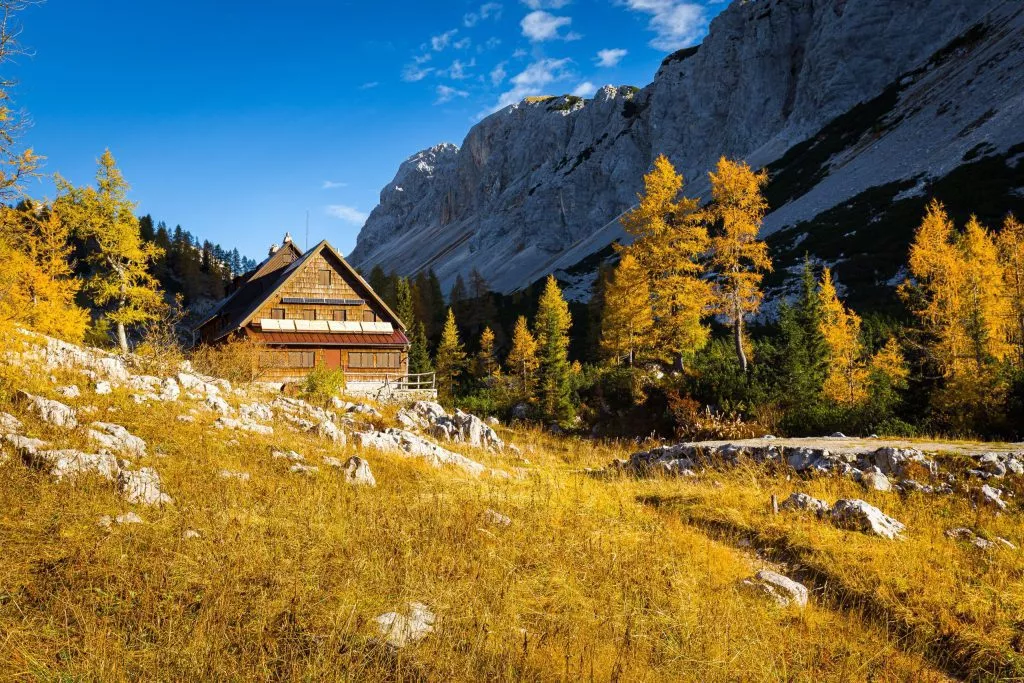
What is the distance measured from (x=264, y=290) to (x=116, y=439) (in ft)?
98.2

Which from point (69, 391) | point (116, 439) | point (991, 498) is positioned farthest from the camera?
point (991, 498)

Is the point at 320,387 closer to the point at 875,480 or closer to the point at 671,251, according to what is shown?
the point at 671,251

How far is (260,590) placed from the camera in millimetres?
4582

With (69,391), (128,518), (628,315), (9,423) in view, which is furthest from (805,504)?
(628,315)

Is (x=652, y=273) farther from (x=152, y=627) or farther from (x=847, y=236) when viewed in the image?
(x=847, y=236)

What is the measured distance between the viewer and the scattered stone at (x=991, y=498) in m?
8.97

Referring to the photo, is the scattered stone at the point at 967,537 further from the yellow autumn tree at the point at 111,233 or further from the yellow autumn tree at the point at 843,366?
the yellow autumn tree at the point at 111,233

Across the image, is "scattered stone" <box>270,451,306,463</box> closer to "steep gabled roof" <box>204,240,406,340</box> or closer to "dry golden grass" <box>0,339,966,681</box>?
"dry golden grass" <box>0,339,966,681</box>

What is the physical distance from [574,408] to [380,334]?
13466 mm

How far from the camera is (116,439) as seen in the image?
7430 millimetres

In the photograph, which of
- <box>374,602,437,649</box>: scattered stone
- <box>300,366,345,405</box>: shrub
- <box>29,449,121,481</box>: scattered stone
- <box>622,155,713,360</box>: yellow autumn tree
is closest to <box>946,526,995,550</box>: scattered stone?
<box>374,602,437,649</box>: scattered stone

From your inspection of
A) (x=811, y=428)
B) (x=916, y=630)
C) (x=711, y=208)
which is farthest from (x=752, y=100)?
(x=916, y=630)

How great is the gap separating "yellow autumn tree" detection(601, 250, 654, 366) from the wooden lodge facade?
15.0m

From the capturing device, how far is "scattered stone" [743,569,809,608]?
5812 mm
